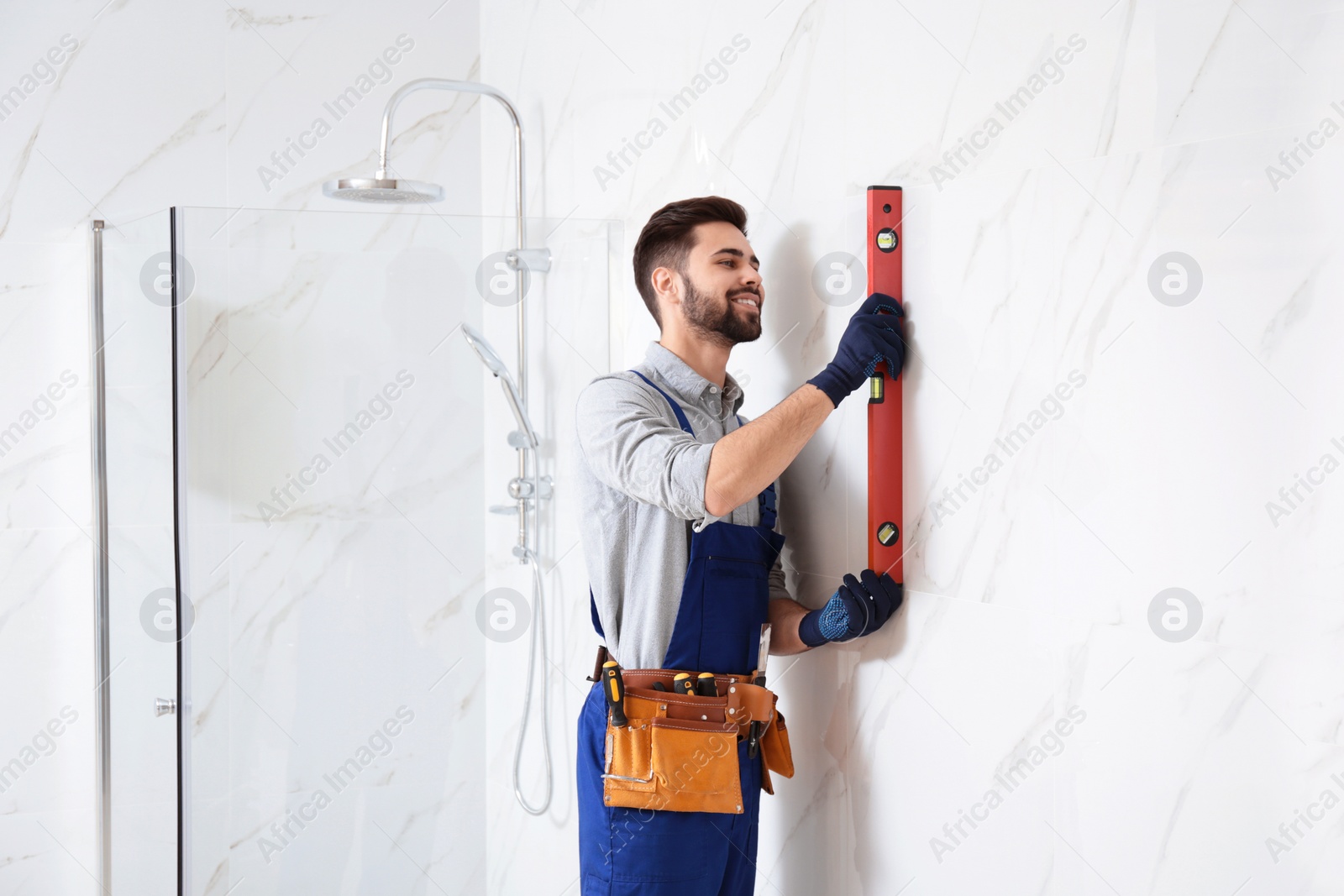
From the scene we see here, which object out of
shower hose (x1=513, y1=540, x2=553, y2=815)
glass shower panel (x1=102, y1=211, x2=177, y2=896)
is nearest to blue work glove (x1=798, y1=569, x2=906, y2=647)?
shower hose (x1=513, y1=540, x2=553, y2=815)

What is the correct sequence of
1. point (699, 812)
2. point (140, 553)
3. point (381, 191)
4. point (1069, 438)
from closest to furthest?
point (1069, 438) < point (699, 812) < point (381, 191) < point (140, 553)

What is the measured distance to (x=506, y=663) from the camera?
6.52 feet

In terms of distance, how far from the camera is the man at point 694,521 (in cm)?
136

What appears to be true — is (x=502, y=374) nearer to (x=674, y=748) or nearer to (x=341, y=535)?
(x=341, y=535)

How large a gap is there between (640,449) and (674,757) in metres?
0.41

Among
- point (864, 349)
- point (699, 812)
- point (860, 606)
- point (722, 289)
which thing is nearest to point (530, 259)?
point (722, 289)

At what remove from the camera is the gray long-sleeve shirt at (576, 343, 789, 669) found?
4.56 feet

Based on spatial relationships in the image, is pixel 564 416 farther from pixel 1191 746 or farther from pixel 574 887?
pixel 1191 746

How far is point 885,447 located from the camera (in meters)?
1.45

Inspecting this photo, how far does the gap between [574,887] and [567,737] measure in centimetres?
31

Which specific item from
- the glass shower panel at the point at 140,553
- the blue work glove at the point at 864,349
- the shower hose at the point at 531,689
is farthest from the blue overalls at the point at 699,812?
the glass shower panel at the point at 140,553

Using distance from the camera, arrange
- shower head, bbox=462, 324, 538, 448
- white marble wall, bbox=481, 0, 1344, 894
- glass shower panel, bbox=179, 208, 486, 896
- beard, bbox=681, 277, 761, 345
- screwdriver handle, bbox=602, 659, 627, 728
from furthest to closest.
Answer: shower head, bbox=462, 324, 538, 448 < glass shower panel, bbox=179, 208, 486, 896 < beard, bbox=681, 277, 761, 345 < screwdriver handle, bbox=602, 659, 627, 728 < white marble wall, bbox=481, 0, 1344, 894

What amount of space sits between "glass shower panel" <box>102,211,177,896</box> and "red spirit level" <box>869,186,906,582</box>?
128 cm

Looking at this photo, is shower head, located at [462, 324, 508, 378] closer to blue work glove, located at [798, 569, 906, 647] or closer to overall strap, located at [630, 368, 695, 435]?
overall strap, located at [630, 368, 695, 435]
